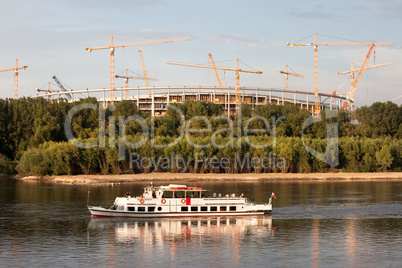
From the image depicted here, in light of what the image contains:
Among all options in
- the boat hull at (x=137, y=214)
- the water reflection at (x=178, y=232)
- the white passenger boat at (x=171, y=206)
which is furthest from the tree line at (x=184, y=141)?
the water reflection at (x=178, y=232)

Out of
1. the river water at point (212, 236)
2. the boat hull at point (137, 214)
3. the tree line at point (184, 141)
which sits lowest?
the river water at point (212, 236)

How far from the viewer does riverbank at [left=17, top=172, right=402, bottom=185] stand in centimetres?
12050

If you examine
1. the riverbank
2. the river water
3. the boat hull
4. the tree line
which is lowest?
the river water

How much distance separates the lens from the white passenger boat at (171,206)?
67562mm

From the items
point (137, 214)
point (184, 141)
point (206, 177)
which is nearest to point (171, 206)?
point (137, 214)

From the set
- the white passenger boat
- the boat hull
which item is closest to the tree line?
the boat hull

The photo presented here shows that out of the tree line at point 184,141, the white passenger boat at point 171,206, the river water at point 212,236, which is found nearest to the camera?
the river water at point 212,236

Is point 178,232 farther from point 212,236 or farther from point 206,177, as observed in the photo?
point 206,177

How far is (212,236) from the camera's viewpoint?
190 feet

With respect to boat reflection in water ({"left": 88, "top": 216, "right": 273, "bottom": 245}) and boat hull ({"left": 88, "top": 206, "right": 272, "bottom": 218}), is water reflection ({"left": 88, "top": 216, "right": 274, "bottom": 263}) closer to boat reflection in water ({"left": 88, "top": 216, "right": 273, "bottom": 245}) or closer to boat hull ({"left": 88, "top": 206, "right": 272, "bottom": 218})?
boat reflection in water ({"left": 88, "top": 216, "right": 273, "bottom": 245})

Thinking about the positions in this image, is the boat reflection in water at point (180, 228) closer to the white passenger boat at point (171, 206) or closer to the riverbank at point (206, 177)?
the white passenger boat at point (171, 206)

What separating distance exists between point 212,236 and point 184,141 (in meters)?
79.7

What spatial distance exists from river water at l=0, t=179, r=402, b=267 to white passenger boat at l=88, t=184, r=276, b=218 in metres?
1.07

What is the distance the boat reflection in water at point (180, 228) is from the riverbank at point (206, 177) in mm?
51496
